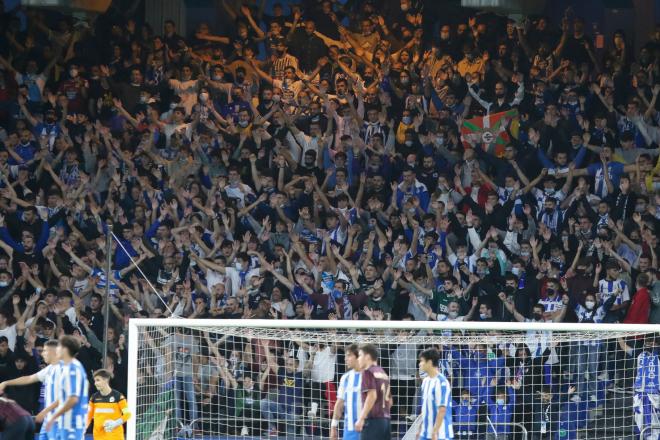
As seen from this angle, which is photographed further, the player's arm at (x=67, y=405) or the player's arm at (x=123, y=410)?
the player's arm at (x=123, y=410)

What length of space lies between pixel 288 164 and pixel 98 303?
3.22m

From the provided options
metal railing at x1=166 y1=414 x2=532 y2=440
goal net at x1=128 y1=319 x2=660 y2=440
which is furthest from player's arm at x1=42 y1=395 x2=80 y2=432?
metal railing at x1=166 y1=414 x2=532 y2=440

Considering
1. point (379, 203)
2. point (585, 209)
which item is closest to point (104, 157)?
point (379, 203)

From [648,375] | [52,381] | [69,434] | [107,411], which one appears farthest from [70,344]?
[648,375]

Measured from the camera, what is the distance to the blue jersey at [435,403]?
40.4ft

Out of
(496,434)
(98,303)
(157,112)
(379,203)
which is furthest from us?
(157,112)

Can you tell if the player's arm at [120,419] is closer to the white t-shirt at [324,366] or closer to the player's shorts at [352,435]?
the player's shorts at [352,435]

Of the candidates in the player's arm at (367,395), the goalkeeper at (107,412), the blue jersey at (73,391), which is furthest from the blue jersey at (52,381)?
the player's arm at (367,395)

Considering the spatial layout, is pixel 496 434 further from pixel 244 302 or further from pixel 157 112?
pixel 157 112

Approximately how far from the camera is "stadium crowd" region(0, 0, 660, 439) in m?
15.7

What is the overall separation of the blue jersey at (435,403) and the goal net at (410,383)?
222 cm

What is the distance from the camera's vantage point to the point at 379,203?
17.7m

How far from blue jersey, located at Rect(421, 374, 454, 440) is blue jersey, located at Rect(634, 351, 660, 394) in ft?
10.1

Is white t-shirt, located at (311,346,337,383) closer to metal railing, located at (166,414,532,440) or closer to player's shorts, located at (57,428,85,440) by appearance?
metal railing, located at (166,414,532,440)
